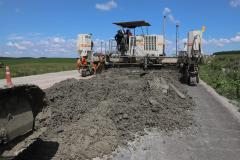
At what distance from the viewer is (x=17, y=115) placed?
556cm

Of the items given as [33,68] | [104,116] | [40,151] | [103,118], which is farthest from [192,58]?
[33,68]

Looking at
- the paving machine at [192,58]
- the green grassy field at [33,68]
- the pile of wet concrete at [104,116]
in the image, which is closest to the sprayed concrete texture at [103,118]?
the pile of wet concrete at [104,116]

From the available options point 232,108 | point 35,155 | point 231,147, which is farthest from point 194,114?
point 35,155

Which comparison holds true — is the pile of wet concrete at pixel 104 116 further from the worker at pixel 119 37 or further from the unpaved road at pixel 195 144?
the worker at pixel 119 37

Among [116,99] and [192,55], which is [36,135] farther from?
[192,55]

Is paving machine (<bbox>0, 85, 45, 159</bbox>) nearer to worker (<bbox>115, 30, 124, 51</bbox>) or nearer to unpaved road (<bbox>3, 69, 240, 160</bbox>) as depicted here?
unpaved road (<bbox>3, 69, 240, 160</bbox>)

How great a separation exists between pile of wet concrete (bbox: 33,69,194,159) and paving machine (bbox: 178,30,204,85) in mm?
6748

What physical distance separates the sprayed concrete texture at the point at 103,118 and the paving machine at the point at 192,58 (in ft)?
21.8

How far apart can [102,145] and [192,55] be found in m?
13.4

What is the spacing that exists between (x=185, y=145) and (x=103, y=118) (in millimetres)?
1966

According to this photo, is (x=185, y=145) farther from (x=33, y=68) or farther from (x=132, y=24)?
(x=33, y=68)

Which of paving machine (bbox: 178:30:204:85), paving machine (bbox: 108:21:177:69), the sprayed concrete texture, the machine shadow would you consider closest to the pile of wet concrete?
the sprayed concrete texture

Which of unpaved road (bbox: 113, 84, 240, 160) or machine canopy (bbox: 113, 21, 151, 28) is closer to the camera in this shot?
unpaved road (bbox: 113, 84, 240, 160)

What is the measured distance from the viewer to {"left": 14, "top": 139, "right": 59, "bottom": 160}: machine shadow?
603 cm
